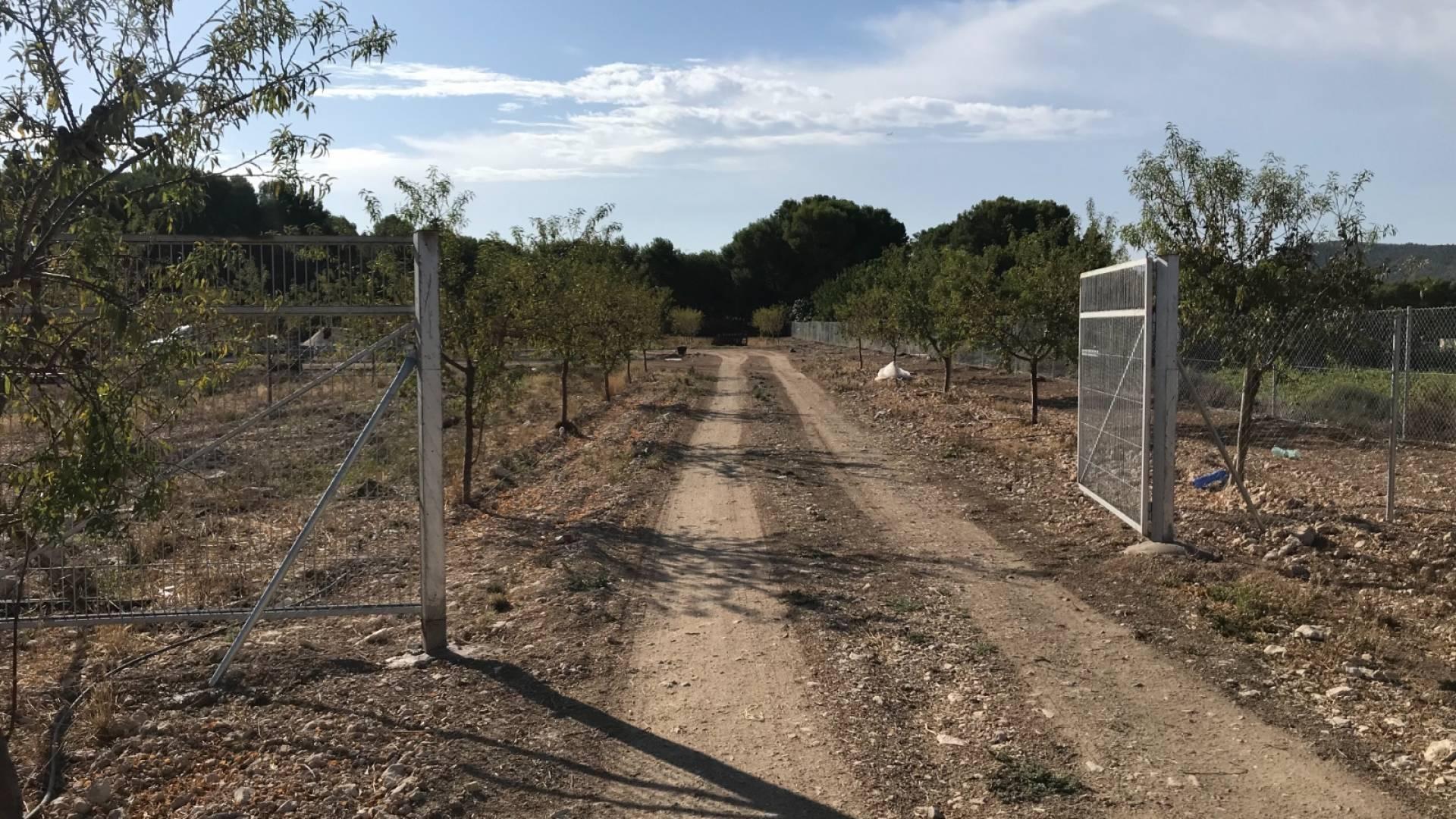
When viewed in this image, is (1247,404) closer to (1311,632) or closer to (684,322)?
(1311,632)

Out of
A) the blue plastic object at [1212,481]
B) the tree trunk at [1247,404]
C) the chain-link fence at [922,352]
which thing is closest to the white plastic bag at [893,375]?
the chain-link fence at [922,352]

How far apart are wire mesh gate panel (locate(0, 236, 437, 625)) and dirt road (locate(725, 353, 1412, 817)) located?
12.3 ft

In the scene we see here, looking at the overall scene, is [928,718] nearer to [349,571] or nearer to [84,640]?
[349,571]

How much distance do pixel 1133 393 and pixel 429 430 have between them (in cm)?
650

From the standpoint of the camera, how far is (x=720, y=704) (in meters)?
5.48

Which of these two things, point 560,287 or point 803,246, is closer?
point 560,287

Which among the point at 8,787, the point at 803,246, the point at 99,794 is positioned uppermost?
the point at 803,246

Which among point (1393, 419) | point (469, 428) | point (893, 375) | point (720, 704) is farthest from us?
point (893, 375)

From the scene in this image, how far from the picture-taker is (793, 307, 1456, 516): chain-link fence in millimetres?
11039

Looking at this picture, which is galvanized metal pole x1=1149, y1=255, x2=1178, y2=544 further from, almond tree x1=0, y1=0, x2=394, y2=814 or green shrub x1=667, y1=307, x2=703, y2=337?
green shrub x1=667, y1=307, x2=703, y2=337

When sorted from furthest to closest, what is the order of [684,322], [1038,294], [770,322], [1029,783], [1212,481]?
[770,322] → [684,322] → [1038,294] → [1212,481] → [1029,783]

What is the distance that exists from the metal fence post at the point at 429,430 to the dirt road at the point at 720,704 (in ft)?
4.24

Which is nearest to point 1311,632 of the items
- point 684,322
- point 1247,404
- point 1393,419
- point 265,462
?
point 1393,419

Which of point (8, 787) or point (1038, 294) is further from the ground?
point (1038, 294)
